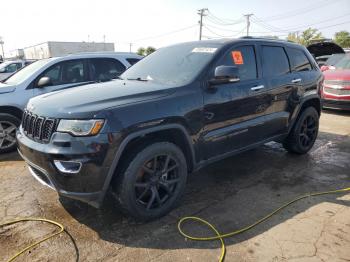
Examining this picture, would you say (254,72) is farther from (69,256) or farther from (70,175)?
(69,256)

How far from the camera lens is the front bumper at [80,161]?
106 inches

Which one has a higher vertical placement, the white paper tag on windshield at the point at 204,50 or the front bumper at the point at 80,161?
the white paper tag on windshield at the point at 204,50

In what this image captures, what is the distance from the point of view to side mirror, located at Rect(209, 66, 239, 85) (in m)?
3.37

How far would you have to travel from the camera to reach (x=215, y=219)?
3.29 meters

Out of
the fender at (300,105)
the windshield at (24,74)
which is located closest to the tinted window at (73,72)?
the windshield at (24,74)

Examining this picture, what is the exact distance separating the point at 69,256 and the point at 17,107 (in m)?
3.53

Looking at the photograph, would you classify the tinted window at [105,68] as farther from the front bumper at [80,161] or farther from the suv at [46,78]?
the front bumper at [80,161]

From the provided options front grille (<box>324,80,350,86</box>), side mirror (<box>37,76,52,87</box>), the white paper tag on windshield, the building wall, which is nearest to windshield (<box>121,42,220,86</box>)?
the white paper tag on windshield

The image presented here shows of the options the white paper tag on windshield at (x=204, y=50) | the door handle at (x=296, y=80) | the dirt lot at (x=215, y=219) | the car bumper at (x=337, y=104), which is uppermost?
the white paper tag on windshield at (x=204, y=50)

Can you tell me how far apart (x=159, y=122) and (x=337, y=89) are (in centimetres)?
752

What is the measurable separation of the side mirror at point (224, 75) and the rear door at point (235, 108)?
0.31ft

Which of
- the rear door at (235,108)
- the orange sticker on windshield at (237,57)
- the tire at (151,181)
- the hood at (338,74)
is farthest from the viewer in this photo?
the hood at (338,74)

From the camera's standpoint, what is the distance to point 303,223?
3199 millimetres

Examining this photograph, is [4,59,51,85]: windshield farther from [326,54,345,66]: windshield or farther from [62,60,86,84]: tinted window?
[326,54,345,66]: windshield
